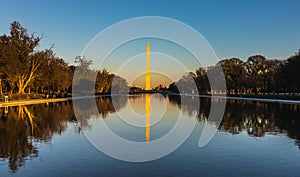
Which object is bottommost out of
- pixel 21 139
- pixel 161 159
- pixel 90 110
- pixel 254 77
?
pixel 161 159

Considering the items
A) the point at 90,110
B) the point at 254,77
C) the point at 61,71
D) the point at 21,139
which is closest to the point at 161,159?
the point at 21,139

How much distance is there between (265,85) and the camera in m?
69.5

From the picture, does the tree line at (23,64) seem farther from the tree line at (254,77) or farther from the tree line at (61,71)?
the tree line at (254,77)

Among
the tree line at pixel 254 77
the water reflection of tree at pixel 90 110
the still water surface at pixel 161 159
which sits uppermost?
the tree line at pixel 254 77

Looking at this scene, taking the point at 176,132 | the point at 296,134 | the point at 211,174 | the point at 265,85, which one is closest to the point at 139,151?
the point at 211,174

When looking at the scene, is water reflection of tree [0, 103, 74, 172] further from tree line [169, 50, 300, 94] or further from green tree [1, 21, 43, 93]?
tree line [169, 50, 300, 94]

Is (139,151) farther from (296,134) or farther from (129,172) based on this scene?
(296,134)

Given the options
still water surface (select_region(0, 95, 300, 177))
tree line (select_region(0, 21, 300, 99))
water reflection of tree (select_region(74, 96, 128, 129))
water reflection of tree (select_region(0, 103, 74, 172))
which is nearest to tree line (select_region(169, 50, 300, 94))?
tree line (select_region(0, 21, 300, 99))

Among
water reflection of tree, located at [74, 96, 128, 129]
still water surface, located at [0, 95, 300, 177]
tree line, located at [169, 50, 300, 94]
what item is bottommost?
still water surface, located at [0, 95, 300, 177]

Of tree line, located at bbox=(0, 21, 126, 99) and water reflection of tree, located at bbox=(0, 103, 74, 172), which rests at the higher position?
tree line, located at bbox=(0, 21, 126, 99)

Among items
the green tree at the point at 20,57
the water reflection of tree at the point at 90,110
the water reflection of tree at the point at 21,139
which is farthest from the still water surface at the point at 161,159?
the green tree at the point at 20,57

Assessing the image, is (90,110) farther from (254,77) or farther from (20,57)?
Answer: (254,77)

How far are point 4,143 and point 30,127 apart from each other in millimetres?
4615

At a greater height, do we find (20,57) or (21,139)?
(20,57)
